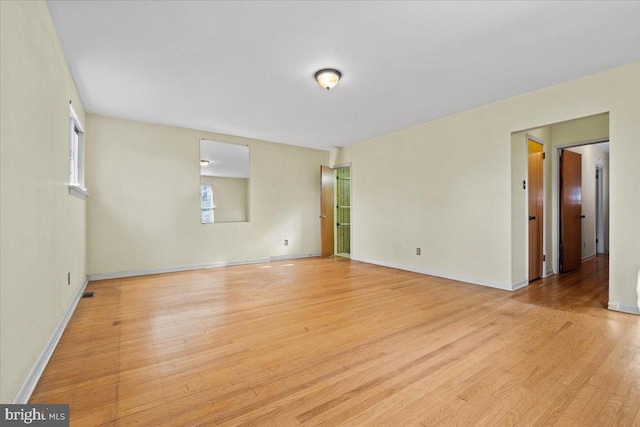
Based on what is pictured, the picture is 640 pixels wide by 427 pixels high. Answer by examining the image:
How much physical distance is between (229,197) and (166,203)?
3.68 ft

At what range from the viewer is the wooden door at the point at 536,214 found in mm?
4328

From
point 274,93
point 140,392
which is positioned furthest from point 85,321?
point 274,93

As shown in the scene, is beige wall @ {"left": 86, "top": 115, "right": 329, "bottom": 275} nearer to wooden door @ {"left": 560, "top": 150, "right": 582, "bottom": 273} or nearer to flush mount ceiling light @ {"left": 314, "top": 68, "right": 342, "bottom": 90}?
flush mount ceiling light @ {"left": 314, "top": 68, "right": 342, "bottom": 90}

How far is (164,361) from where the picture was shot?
6.88 ft

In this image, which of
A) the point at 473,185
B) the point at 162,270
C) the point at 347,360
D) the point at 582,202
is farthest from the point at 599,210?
the point at 162,270

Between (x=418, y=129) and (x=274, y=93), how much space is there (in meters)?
2.65

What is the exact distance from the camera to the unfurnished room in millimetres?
1669

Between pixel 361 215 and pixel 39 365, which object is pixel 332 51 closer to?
pixel 39 365

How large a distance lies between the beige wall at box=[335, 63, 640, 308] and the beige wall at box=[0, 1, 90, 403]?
4689 mm

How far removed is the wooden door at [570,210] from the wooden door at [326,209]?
4.31m

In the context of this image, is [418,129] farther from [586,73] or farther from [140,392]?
[140,392]

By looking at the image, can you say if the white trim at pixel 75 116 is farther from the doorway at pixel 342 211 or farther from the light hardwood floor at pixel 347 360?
the doorway at pixel 342 211

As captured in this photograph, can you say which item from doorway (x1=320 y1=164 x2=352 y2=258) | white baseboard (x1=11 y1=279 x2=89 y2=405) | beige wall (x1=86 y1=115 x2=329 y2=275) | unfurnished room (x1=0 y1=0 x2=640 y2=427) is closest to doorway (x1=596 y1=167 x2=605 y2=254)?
unfurnished room (x1=0 y1=0 x2=640 y2=427)

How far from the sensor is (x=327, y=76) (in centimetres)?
309
